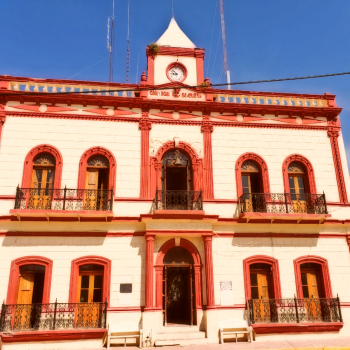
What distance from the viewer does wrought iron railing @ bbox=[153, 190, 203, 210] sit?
44.6 ft

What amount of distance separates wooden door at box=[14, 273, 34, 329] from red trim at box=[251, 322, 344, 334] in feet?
27.0

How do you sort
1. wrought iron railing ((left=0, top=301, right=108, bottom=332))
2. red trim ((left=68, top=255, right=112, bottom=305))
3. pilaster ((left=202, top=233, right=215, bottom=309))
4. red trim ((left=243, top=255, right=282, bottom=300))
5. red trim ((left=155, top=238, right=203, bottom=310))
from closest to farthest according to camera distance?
wrought iron railing ((left=0, top=301, right=108, bottom=332)) → red trim ((left=68, top=255, right=112, bottom=305)) → pilaster ((left=202, top=233, right=215, bottom=309)) → red trim ((left=155, top=238, right=203, bottom=310)) → red trim ((left=243, top=255, right=282, bottom=300))

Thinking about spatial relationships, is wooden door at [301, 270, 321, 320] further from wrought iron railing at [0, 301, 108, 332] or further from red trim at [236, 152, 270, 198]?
wrought iron railing at [0, 301, 108, 332]

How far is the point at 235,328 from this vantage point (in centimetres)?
1256

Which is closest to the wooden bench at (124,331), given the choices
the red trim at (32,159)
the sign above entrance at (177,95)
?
the red trim at (32,159)

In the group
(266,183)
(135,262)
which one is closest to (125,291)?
(135,262)

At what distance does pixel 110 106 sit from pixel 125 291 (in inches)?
311

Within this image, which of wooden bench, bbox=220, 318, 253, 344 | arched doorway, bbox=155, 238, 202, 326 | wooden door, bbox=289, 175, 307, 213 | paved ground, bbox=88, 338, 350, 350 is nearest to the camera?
paved ground, bbox=88, 338, 350, 350

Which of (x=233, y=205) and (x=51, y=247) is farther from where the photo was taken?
(x=233, y=205)

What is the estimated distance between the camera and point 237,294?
13312mm

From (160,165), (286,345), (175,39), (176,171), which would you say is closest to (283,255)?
(286,345)

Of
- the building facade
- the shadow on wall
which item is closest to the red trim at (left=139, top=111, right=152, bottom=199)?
the building facade

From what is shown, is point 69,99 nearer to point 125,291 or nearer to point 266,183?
point 125,291

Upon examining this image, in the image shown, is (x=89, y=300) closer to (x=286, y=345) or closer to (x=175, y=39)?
(x=286, y=345)
